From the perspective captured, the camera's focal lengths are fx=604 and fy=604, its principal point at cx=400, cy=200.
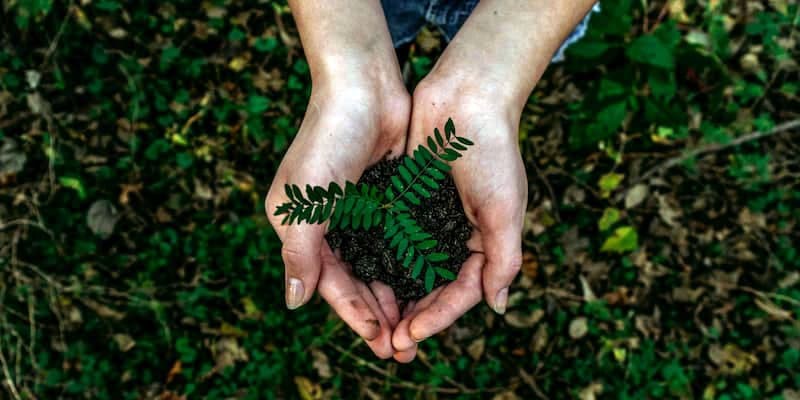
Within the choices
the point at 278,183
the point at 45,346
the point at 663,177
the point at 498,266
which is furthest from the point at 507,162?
the point at 45,346

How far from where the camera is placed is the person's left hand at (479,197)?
2512 millimetres

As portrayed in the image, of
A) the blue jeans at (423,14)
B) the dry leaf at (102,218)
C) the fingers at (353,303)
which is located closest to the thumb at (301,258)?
the fingers at (353,303)

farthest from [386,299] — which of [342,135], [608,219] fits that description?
[608,219]

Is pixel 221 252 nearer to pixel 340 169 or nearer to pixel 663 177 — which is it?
pixel 340 169

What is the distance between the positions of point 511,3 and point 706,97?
2.26 m

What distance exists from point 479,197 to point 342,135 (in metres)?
0.63

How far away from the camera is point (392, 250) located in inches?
101

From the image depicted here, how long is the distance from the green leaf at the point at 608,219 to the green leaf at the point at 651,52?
102 cm

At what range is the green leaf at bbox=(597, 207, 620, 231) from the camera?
4074 mm

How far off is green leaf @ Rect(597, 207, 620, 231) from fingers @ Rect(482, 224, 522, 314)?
1.74 meters

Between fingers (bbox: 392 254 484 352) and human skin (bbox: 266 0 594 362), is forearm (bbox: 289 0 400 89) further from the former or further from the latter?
fingers (bbox: 392 254 484 352)

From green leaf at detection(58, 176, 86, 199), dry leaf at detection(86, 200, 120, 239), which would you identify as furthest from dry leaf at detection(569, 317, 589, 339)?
green leaf at detection(58, 176, 86, 199)

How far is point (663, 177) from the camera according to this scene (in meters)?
4.19

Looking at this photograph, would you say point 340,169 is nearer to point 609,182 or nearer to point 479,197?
point 479,197
